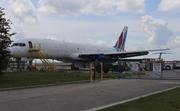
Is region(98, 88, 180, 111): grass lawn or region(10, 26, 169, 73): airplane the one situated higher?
region(10, 26, 169, 73): airplane

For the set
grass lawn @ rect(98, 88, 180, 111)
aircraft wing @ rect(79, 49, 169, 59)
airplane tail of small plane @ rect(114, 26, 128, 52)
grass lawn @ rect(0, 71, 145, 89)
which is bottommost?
grass lawn @ rect(98, 88, 180, 111)

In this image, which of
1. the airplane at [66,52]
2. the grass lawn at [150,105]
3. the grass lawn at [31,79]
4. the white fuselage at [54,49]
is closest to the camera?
the grass lawn at [150,105]

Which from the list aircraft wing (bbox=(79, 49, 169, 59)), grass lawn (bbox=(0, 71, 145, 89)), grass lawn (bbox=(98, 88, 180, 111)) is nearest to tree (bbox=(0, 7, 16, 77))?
grass lawn (bbox=(0, 71, 145, 89))

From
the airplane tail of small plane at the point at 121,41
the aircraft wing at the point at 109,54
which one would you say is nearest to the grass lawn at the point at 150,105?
the aircraft wing at the point at 109,54

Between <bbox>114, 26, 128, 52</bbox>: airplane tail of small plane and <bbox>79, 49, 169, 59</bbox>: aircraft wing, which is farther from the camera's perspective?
<bbox>114, 26, 128, 52</bbox>: airplane tail of small plane

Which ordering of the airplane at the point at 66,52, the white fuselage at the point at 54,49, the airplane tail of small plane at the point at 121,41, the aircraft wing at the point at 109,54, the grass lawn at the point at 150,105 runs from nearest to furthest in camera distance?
the grass lawn at the point at 150,105 → the white fuselage at the point at 54,49 → the airplane at the point at 66,52 → the aircraft wing at the point at 109,54 → the airplane tail of small plane at the point at 121,41

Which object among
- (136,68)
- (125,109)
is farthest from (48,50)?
(125,109)

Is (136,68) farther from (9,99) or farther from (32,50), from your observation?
(9,99)

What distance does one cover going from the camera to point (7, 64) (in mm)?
15164

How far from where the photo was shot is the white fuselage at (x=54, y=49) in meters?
30.2

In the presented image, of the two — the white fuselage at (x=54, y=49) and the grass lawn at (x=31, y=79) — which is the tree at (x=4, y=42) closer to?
the grass lawn at (x=31, y=79)

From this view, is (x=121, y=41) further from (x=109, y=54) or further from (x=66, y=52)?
(x=66, y=52)

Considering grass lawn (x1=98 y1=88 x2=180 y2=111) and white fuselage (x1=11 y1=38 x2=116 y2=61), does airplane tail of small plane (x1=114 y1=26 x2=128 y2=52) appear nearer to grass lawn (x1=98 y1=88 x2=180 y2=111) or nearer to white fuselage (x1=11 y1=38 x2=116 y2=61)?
white fuselage (x1=11 y1=38 x2=116 y2=61)

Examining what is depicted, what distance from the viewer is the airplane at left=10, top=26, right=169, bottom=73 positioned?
30.4 meters
